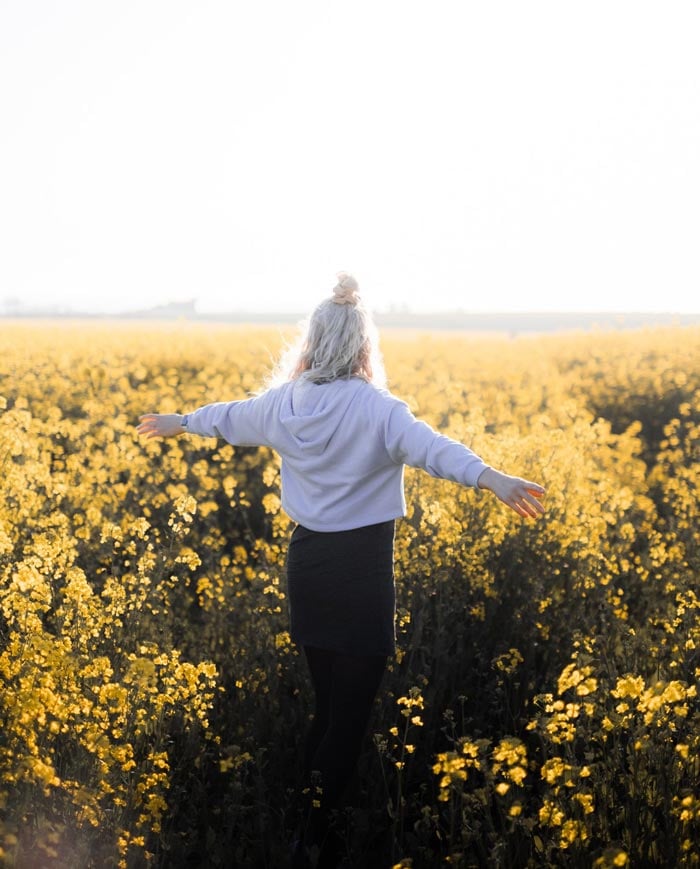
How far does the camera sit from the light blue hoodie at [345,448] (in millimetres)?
3033

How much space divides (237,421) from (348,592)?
Answer: 0.75 m

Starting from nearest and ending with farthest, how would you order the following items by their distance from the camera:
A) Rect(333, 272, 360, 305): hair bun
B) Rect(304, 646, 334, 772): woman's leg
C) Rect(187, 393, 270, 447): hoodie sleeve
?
1. Rect(333, 272, 360, 305): hair bun
2. Rect(304, 646, 334, 772): woman's leg
3. Rect(187, 393, 270, 447): hoodie sleeve

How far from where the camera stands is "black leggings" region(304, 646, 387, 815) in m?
3.13

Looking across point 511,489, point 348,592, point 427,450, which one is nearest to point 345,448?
point 427,450

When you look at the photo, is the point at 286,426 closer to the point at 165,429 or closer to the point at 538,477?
the point at 165,429

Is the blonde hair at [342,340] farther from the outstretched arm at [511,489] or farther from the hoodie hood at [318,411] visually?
the outstretched arm at [511,489]

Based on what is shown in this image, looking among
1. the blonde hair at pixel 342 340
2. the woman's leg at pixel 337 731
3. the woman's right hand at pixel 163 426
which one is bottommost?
the woman's leg at pixel 337 731

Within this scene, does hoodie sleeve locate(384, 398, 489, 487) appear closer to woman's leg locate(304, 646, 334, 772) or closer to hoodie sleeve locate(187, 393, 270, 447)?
hoodie sleeve locate(187, 393, 270, 447)

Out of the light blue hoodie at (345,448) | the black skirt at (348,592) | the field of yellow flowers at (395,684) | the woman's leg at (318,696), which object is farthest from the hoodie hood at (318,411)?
the field of yellow flowers at (395,684)

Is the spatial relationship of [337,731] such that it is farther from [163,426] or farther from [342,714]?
[163,426]

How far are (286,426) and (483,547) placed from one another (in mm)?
1928

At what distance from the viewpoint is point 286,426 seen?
10.6ft

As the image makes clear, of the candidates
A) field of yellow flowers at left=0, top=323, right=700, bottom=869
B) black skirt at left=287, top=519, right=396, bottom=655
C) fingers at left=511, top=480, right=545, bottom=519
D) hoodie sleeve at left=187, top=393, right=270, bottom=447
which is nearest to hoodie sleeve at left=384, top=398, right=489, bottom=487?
fingers at left=511, top=480, right=545, bottom=519

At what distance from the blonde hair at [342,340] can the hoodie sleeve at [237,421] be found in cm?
22
